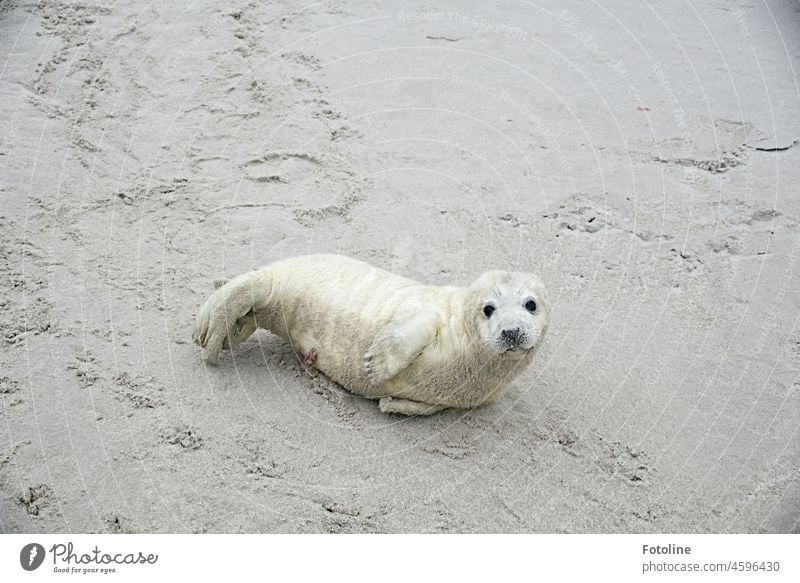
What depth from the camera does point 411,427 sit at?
4977 mm

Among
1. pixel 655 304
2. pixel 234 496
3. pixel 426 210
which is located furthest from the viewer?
pixel 426 210

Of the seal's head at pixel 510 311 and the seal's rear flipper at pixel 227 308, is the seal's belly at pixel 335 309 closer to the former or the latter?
the seal's rear flipper at pixel 227 308

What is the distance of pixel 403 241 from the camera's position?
6406 mm

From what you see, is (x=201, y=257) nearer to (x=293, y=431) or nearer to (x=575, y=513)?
(x=293, y=431)

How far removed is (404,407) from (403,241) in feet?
5.64

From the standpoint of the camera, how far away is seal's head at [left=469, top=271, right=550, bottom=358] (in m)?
4.55

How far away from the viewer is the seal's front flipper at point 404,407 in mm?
4961

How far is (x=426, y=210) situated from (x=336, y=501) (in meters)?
2.74

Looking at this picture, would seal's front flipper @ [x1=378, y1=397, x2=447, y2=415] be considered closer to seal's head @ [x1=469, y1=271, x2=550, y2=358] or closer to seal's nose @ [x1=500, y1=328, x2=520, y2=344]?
seal's head @ [x1=469, y1=271, x2=550, y2=358]

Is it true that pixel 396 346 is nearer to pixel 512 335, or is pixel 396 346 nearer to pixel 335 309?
pixel 335 309

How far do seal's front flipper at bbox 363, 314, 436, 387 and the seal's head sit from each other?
27 cm

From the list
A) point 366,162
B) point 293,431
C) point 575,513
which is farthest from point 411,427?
point 366,162
